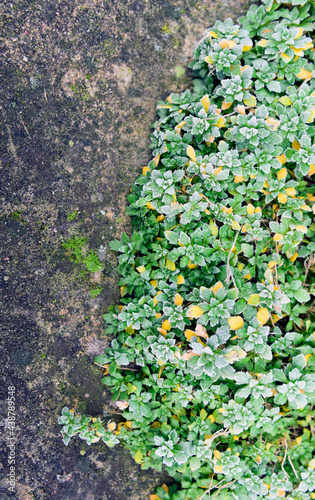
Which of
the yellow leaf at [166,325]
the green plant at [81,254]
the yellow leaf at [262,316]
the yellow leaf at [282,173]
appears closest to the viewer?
the yellow leaf at [262,316]

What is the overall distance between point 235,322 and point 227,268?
40 cm

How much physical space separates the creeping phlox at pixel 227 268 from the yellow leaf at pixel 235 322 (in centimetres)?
10

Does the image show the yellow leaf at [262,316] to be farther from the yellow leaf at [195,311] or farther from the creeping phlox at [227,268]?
the yellow leaf at [195,311]

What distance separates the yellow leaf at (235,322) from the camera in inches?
84.3

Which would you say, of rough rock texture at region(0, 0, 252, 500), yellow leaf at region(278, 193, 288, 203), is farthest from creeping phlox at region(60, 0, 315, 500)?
rough rock texture at region(0, 0, 252, 500)

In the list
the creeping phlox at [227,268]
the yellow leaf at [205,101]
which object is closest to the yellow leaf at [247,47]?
the creeping phlox at [227,268]

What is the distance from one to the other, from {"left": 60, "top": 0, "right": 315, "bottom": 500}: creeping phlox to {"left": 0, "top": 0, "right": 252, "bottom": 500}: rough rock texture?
0.23 meters

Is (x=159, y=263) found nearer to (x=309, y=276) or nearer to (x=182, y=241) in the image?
(x=182, y=241)

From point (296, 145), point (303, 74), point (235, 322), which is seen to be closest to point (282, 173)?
point (296, 145)

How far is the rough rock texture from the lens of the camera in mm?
2625

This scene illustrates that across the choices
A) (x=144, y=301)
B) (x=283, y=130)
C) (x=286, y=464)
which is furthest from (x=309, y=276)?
(x=286, y=464)

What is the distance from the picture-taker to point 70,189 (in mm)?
2719

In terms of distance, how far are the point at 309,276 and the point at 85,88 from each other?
2.47 m

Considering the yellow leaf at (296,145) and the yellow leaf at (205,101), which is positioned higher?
the yellow leaf at (205,101)
